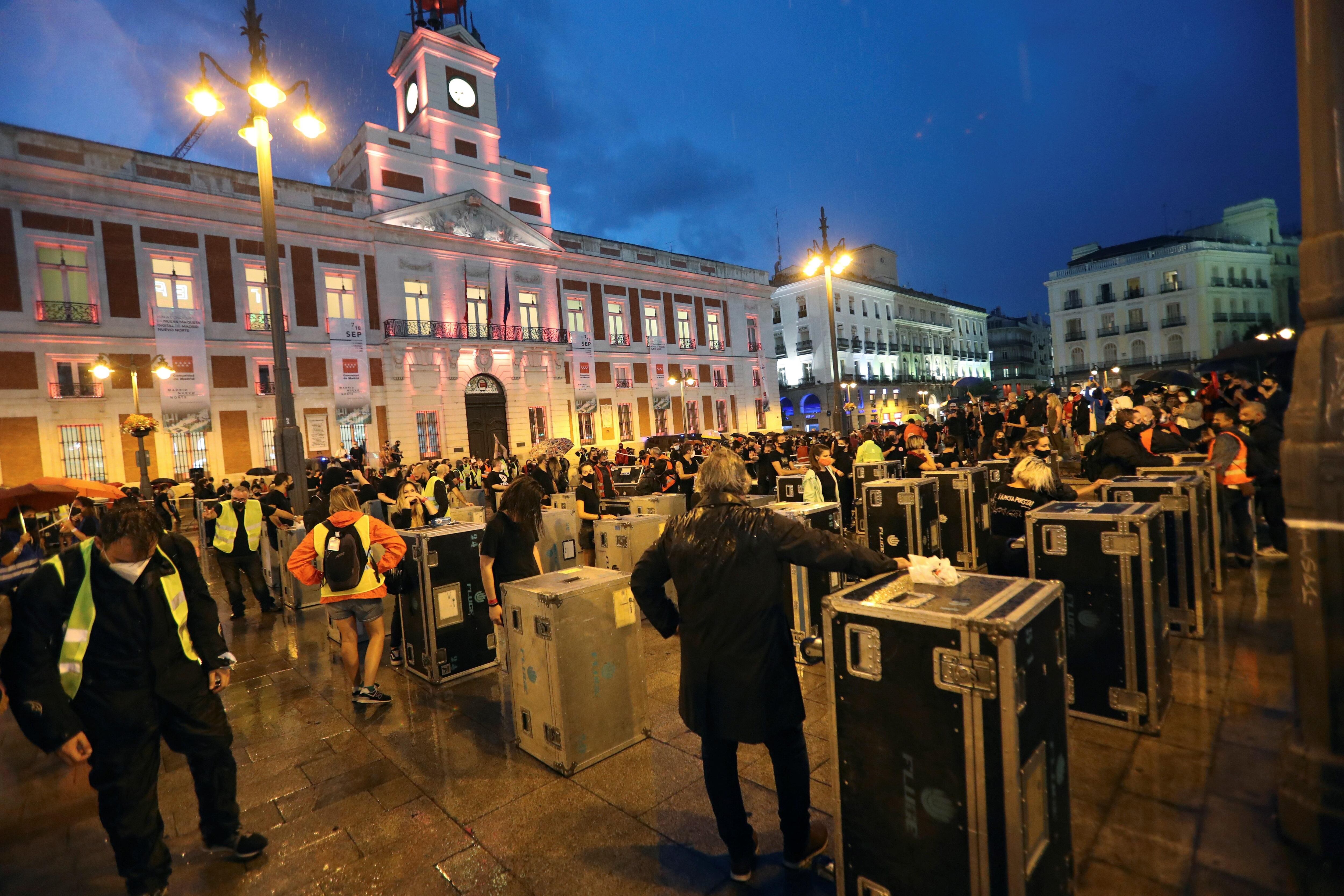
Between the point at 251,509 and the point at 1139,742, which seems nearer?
the point at 1139,742

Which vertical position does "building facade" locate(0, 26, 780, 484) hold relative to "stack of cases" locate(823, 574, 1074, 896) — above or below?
above

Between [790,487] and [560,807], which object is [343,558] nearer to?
[560,807]

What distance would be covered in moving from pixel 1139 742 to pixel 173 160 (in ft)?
99.5

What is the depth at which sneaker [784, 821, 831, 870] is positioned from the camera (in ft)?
9.53

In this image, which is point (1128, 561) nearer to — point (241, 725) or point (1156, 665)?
point (1156, 665)

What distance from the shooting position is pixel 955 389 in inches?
2489

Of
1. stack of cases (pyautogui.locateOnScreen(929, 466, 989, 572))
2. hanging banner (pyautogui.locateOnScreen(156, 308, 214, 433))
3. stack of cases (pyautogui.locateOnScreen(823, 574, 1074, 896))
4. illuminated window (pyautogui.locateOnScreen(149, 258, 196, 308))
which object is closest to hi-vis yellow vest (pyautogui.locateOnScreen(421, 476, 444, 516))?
stack of cases (pyautogui.locateOnScreen(929, 466, 989, 572))

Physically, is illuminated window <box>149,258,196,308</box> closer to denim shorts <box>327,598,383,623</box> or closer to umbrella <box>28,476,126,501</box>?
umbrella <box>28,476,126,501</box>

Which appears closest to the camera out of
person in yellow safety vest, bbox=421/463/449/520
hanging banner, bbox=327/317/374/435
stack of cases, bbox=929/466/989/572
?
Result: stack of cases, bbox=929/466/989/572

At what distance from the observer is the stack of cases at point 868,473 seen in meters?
10.3

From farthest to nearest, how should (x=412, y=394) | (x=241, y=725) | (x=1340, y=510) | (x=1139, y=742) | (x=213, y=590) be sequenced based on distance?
1. (x=412, y=394)
2. (x=213, y=590)
3. (x=241, y=725)
4. (x=1139, y=742)
5. (x=1340, y=510)

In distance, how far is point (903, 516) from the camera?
7.79 meters

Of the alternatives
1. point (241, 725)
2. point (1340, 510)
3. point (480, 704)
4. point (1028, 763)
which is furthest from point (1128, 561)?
point (241, 725)

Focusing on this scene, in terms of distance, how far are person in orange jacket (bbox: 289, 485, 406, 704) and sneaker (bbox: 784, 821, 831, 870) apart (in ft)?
11.9
